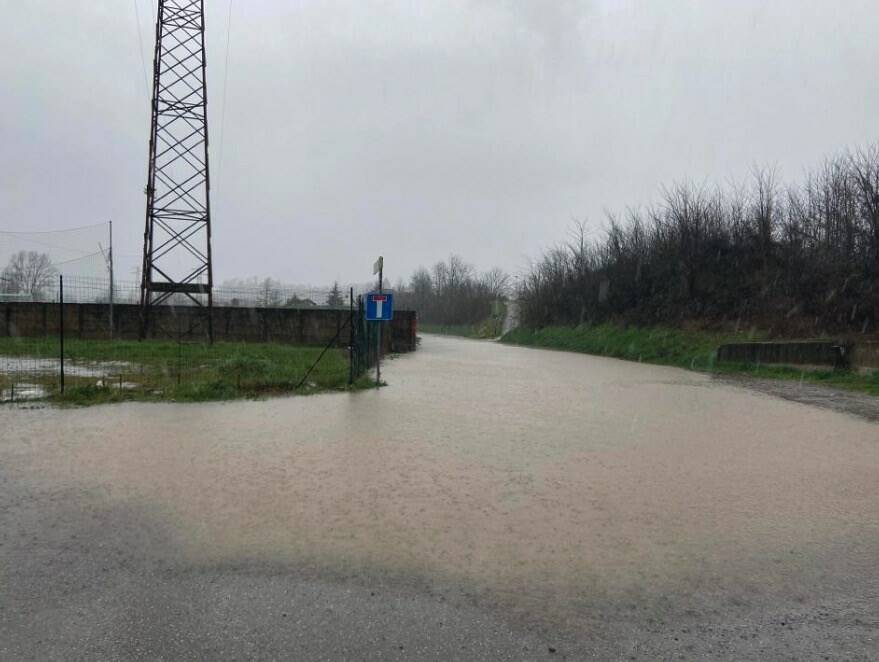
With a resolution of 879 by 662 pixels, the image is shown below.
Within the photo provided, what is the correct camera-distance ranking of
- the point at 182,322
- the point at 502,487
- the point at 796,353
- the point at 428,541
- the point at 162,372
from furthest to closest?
1. the point at 182,322
2. the point at 796,353
3. the point at 162,372
4. the point at 502,487
5. the point at 428,541

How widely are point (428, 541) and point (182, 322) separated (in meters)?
24.8

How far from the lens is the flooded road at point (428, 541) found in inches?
131

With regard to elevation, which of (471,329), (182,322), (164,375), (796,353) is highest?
(182,322)

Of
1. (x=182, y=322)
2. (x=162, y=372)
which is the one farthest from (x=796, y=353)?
(x=182, y=322)

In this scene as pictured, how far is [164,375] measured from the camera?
1366cm

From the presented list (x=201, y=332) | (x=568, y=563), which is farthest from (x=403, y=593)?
(x=201, y=332)

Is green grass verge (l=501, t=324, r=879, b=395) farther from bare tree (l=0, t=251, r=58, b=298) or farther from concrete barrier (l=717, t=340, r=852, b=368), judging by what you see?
bare tree (l=0, t=251, r=58, b=298)

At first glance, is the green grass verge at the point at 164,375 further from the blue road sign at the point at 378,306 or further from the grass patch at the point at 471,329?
the grass patch at the point at 471,329

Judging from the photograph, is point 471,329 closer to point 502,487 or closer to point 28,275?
point 28,275

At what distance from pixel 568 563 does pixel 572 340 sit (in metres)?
40.3

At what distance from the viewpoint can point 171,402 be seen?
1068 centimetres

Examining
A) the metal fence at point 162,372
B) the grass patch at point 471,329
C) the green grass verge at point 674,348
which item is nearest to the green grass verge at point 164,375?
the metal fence at point 162,372

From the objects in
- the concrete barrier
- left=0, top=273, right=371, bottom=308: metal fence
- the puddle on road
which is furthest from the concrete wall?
the puddle on road

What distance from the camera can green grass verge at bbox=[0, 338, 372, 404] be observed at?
1115 cm
